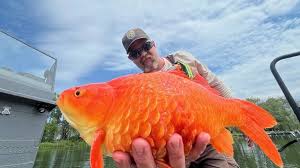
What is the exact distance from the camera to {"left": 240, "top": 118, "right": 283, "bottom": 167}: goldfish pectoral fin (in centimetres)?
161

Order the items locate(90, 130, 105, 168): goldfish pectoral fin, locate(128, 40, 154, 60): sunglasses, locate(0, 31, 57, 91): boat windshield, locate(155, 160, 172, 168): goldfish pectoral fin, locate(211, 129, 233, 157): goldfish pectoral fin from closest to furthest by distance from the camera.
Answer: locate(90, 130, 105, 168): goldfish pectoral fin < locate(155, 160, 172, 168): goldfish pectoral fin < locate(211, 129, 233, 157): goldfish pectoral fin < locate(128, 40, 154, 60): sunglasses < locate(0, 31, 57, 91): boat windshield

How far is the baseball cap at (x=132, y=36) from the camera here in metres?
3.70

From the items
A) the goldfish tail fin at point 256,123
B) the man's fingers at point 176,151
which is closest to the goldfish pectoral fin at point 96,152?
the man's fingers at point 176,151

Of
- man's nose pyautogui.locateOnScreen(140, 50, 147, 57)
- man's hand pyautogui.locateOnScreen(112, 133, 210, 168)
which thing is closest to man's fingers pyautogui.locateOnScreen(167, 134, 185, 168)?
man's hand pyautogui.locateOnScreen(112, 133, 210, 168)

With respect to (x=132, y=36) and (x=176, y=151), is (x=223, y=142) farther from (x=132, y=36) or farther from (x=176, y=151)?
(x=132, y=36)

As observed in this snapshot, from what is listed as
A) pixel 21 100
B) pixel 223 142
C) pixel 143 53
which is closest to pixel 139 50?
pixel 143 53

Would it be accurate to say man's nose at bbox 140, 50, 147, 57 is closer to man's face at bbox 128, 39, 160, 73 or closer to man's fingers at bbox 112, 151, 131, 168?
man's face at bbox 128, 39, 160, 73

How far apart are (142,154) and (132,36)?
8.17 feet

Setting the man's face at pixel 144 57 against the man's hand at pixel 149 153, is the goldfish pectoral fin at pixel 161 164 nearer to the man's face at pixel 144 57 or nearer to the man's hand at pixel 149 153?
the man's hand at pixel 149 153

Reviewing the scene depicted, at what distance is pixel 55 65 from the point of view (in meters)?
5.37

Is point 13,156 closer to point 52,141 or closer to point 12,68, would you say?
point 12,68

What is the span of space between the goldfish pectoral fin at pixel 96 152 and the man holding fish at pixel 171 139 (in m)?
0.09

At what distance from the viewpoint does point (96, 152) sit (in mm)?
1338

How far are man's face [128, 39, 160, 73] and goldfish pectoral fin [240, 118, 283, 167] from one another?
1.93 m
